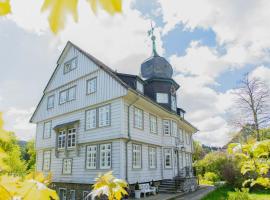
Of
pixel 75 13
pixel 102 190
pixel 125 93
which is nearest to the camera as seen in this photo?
pixel 75 13

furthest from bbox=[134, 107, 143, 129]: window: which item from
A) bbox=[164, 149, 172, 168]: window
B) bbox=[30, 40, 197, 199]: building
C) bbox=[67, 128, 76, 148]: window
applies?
bbox=[67, 128, 76, 148]: window

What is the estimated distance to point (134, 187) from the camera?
16453mm

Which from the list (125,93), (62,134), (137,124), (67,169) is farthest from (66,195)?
(125,93)

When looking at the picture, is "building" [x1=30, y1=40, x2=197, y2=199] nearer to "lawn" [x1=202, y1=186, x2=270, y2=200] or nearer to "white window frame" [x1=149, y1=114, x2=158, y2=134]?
"white window frame" [x1=149, y1=114, x2=158, y2=134]

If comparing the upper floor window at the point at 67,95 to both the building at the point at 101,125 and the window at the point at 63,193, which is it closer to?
the building at the point at 101,125

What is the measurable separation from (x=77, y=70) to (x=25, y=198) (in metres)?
19.8

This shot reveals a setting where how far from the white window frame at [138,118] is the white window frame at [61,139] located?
5.80m

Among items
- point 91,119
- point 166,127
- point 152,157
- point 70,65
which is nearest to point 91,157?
point 91,119

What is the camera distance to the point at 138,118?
60.0 feet

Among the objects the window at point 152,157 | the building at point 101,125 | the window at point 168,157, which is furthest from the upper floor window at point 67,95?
the window at point 168,157

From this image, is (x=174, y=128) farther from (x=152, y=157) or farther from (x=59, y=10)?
(x=59, y=10)

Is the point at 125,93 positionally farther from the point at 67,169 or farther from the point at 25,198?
the point at 25,198

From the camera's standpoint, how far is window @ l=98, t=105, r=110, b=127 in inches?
668

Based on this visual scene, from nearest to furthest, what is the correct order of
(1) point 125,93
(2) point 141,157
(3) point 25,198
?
1. (3) point 25,198
2. (1) point 125,93
3. (2) point 141,157
